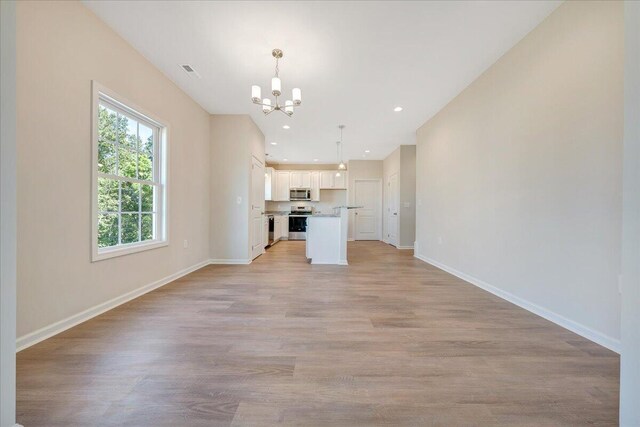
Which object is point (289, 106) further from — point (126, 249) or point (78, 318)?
point (78, 318)

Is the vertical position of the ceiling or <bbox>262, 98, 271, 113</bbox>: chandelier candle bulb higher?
the ceiling

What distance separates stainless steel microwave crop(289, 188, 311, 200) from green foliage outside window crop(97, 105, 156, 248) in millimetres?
5446

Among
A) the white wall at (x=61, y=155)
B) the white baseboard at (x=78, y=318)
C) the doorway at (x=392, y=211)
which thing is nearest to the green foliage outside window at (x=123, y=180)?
the white wall at (x=61, y=155)

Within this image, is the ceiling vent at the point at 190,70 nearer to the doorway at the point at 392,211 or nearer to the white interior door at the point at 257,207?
the white interior door at the point at 257,207

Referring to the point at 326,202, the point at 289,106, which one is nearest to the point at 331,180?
the point at 326,202

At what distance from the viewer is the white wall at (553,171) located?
174cm

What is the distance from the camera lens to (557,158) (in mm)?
2107

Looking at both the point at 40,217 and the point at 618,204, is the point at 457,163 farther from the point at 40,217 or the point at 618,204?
the point at 40,217

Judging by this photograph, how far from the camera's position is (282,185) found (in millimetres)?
8461

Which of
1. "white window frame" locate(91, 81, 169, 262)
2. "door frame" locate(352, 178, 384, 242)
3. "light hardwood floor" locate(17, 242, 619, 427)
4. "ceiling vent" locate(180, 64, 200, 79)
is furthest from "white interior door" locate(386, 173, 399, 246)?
"white window frame" locate(91, 81, 169, 262)

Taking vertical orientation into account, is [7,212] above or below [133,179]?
below

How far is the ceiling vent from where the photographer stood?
2982 millimetres

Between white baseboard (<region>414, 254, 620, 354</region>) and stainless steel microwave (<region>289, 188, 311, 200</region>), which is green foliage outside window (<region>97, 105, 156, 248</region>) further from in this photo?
stainless steel microwave (<region>289, 188, 311, 200</region>)

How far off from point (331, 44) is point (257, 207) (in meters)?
3.38
